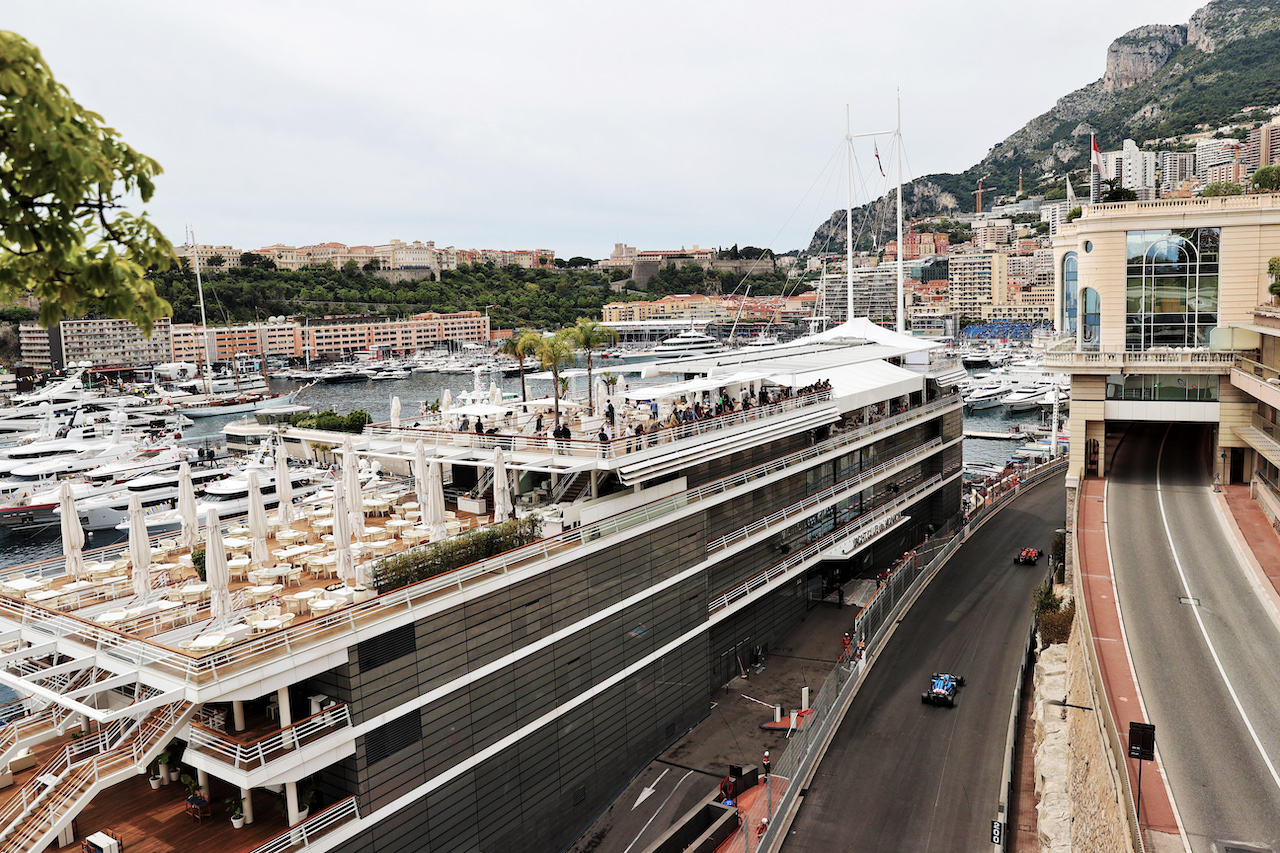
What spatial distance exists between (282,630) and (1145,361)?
29.8m

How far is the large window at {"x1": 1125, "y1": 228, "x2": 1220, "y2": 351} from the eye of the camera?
1217 inches

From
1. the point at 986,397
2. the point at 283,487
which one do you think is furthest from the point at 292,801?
the point at 986,397

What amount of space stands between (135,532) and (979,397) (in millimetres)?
104524

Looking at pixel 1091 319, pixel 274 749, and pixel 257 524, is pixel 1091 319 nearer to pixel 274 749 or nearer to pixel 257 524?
pixel 257 524

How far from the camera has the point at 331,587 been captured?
19062 mm

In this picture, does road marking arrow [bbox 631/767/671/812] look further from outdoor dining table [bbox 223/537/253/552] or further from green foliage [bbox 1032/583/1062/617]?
green foliage [bbox 1032/583/1062/617]

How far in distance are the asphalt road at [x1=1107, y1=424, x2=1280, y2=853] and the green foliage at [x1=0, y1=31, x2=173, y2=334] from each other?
14.9m

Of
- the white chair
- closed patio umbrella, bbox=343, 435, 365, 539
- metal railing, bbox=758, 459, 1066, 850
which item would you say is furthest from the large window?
the white chair

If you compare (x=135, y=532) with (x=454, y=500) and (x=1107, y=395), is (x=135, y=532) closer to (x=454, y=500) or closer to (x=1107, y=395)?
(x=454, y=500)

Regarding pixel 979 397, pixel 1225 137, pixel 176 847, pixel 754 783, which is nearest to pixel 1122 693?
pixel 754 783

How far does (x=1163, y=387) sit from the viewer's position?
31328 millimetres

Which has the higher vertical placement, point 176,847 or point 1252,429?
point 1252,429

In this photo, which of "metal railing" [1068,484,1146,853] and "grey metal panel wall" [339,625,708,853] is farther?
"grey metal panel wall" [339,625,708,853]

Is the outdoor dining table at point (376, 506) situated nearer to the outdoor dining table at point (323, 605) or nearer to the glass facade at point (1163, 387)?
the outdoor dining table at point (323, 605)
